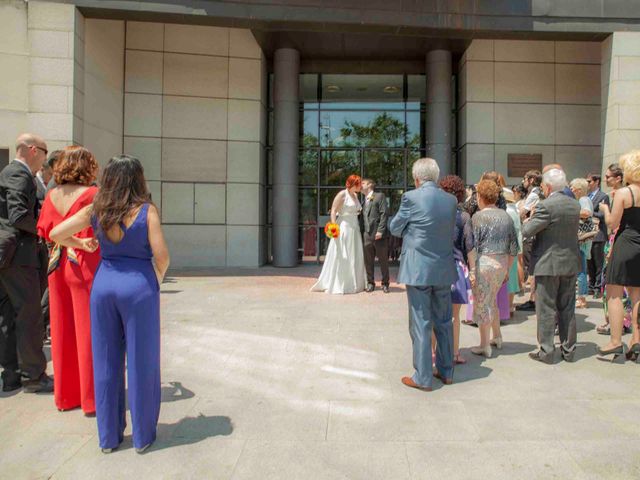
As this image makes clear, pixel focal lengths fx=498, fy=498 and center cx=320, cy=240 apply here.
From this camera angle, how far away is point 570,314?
4.90 metres

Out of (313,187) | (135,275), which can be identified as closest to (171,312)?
(135,275)

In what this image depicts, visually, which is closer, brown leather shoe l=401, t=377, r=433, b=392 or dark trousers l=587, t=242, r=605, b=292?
brown leather shoe l=401, t=377, r=433, b=392

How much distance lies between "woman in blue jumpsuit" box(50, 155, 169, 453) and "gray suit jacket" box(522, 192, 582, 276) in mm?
3472

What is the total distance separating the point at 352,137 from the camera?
1454 centimetres

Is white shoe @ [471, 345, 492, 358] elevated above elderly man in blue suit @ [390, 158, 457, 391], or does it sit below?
below

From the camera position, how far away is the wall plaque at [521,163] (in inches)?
508

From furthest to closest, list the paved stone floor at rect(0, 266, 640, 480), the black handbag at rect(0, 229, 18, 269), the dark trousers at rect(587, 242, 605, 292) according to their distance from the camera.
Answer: the dark trousers at rect(587, 242, 605, 292) < the black handbag at rect(0, 229, 18, 269) < the paved stone floor at rect(0, 266, 640, 480)

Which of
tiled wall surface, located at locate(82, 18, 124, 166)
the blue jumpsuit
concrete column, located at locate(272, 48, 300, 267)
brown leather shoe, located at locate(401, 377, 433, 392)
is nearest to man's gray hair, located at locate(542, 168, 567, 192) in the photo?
brown leather shoe, located at locate(401, 377, 433, 392)

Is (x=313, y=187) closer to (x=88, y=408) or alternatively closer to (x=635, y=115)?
(x=635, y=115)

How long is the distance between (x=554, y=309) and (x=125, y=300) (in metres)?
3.95

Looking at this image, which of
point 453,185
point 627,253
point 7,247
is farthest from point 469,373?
point 7,247

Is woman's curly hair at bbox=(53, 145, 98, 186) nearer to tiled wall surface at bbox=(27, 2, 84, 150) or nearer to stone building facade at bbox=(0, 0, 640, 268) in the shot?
tiled wall surface at bbox=(27, 2, 84, 150)

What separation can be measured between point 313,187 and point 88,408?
37.4ft

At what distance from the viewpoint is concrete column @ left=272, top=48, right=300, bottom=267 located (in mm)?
13258
